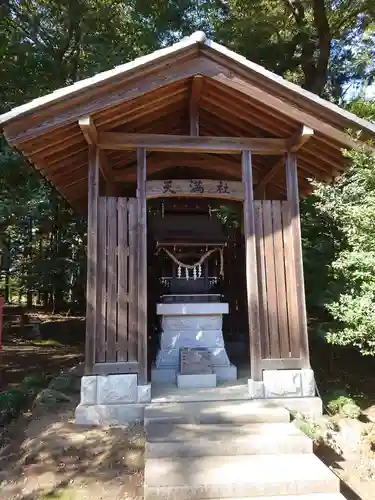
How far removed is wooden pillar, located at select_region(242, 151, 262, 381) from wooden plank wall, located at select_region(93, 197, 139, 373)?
1.59 meters

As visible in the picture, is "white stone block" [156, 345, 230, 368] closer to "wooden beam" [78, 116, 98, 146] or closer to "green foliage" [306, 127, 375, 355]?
"green foliage" [306, 127, 375, 355]

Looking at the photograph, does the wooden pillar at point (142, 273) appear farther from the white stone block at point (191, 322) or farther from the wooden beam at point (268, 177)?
the wooden beam at point (268, 177)

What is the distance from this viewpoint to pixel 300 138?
559cm

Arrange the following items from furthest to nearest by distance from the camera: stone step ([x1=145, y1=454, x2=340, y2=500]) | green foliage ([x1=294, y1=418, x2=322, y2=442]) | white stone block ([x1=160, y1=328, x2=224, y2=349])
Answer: white stone block ([x1=160, y1=328, x2=224, y2=349]), green foliage ([x1=294, y1=418, x2=322, y2=442]), stone step ([x1=145, y1=454, x2=340, y2=500])

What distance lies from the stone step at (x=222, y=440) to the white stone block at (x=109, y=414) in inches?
24.0

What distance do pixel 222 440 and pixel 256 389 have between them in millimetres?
1246

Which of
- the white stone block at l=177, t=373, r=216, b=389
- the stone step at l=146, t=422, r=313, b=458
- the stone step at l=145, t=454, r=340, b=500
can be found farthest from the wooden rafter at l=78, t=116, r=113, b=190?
the stone step at l=145, t=454, r=340, b=500

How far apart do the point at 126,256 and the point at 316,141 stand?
3439 millimetres

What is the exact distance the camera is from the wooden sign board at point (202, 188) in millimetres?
5698

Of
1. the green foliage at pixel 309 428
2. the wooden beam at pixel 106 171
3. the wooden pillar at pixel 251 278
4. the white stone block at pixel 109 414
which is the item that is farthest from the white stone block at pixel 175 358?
the wooden beam at pixel 106 171

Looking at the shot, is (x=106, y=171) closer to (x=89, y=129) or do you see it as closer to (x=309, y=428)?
(x=89, y=129)

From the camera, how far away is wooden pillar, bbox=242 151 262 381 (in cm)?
533

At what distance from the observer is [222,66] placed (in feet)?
17.7

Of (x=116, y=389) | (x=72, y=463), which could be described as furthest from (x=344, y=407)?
(x=72, y=463)
